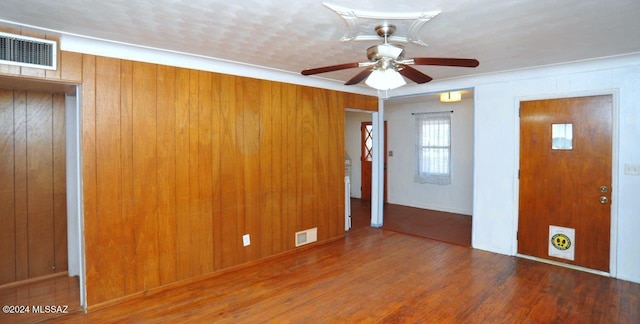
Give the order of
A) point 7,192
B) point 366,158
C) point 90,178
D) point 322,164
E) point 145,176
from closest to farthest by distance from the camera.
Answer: point 90,178
point 145,176
point 7,192
point 322,164
point 366,158

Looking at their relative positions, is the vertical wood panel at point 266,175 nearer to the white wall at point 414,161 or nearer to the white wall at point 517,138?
the white wall at point 517,138

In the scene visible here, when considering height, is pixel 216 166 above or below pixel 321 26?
below

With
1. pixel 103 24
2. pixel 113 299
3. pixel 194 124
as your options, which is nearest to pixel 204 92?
pixel 194 124

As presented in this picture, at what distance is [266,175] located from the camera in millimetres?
4137

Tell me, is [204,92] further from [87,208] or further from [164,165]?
[87,208]

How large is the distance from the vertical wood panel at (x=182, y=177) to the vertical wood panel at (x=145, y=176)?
209 mm

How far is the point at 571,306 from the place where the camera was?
9.81 ft

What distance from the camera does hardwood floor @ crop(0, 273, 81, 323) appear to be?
9.21ft

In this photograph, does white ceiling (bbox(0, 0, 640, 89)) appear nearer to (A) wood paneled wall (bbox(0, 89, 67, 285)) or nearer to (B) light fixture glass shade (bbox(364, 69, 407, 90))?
(B) light fixture glass shade (bbox(364, 69, 407, 90))

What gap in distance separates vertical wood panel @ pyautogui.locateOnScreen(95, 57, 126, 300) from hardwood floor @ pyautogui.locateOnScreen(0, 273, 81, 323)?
0.37 m

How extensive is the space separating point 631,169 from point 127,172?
4.94 meters

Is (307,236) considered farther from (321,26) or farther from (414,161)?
(414,161)

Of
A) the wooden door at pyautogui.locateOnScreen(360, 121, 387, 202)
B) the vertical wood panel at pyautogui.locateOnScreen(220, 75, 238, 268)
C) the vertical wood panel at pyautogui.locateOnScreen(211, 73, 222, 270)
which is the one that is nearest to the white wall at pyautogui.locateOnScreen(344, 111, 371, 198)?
the wooden door at pyautogui.locateOnScreen(360, 121, 387, 202)

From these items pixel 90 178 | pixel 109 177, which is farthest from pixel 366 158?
pixel 90 178
